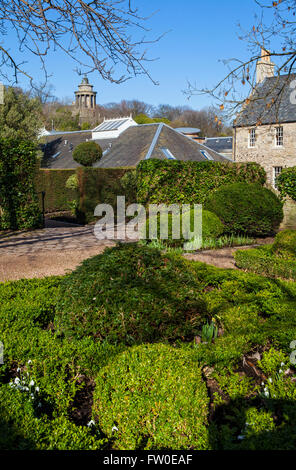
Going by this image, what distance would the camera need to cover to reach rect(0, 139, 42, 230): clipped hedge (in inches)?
494

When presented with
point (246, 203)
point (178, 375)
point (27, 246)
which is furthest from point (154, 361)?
point (246, 203)

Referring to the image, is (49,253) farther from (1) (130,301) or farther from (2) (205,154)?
(2) (205,154)

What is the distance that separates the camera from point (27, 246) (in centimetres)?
1088

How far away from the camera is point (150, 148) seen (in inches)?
961

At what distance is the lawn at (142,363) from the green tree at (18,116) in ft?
105

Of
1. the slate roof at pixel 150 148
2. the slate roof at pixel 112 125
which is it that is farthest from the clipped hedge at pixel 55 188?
the slate roof at pixel 112 125

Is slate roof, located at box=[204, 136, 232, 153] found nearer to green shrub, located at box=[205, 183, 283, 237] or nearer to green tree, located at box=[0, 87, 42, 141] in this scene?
green tree, located at box=[0, 87, 42, 141]

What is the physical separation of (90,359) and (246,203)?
386 inches

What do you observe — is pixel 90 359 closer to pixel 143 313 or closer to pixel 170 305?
pixel 143 313

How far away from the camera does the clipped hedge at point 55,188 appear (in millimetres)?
21656

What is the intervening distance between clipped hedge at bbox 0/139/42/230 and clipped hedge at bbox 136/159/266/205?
12.6ft

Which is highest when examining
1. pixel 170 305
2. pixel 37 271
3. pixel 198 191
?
pixel 198 191

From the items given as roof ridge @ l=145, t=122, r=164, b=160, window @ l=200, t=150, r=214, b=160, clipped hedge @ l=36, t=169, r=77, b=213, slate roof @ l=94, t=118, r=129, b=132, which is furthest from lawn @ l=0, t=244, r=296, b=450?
slate roof @ l=94, t=118, r=129, b=132
